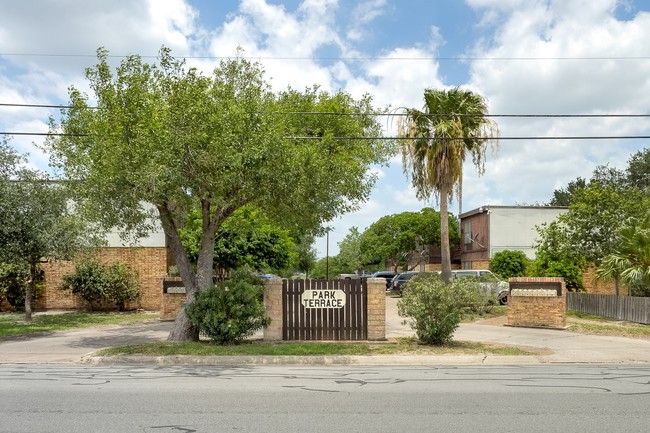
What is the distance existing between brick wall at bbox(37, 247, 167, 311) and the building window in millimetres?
26537

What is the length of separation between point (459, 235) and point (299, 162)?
43545 millimetres

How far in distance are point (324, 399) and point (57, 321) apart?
17.1 metres

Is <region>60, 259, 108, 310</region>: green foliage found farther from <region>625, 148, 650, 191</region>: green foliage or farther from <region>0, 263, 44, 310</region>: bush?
<region>625, 148, 650, 191</region>: green foliage

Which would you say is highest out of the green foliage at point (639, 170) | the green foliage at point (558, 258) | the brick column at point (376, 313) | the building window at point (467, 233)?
the green foliage at point (639, 170)

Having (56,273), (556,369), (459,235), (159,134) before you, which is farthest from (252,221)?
(459,235)

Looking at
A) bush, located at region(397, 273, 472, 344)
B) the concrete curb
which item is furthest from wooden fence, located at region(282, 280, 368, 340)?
the concrete curb

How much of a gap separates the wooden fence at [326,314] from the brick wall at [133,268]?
14.6 m

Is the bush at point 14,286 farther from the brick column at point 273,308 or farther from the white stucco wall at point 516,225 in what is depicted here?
the white stucco wall at point 516,225

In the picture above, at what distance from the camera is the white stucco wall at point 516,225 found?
43406 millimetres

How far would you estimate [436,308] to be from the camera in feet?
48.8

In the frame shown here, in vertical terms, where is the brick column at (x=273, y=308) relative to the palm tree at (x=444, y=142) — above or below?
below

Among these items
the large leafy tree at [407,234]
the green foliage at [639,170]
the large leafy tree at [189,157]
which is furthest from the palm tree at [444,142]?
the green foliage at [639,170]

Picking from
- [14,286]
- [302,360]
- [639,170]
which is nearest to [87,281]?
[14,286]

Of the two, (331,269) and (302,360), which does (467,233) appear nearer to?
(302,360)
